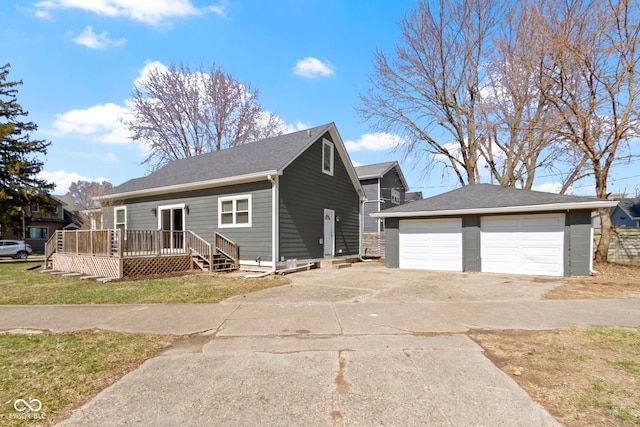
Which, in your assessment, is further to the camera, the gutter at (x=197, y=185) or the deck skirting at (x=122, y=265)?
the gutter at (x=197, y=185)

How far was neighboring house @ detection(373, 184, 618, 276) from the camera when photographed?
35.1ft

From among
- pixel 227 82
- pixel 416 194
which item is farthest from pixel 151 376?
pixel 416 194

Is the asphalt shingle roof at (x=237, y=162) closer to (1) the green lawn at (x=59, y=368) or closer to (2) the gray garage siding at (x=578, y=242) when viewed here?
(1) the green lawn at (x=59, y=368)

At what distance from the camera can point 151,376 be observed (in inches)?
136

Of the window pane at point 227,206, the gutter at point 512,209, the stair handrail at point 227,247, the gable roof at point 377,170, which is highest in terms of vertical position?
the gable roof at point 377,170

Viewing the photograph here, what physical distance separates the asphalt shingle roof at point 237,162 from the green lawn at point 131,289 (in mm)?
4183

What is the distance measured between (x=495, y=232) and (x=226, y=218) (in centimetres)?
1027

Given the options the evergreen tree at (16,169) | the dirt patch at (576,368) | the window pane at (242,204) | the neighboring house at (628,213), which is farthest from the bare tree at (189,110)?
the neighboring house at (628,213)

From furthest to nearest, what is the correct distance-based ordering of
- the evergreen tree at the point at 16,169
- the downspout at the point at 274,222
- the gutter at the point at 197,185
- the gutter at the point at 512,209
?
the evergreen tree at the point at 16,169 → the gutter at the point at 197,185 → the downspout at the point at 274,222 → the gutter at the point at 512,209

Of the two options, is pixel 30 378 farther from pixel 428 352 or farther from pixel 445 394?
pixel 428 352

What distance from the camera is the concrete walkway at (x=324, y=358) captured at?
106 inches

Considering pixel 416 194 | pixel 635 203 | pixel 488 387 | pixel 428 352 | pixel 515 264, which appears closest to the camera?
pixel 488 387

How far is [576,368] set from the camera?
3529 mm

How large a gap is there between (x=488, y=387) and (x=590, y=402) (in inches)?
30.6
